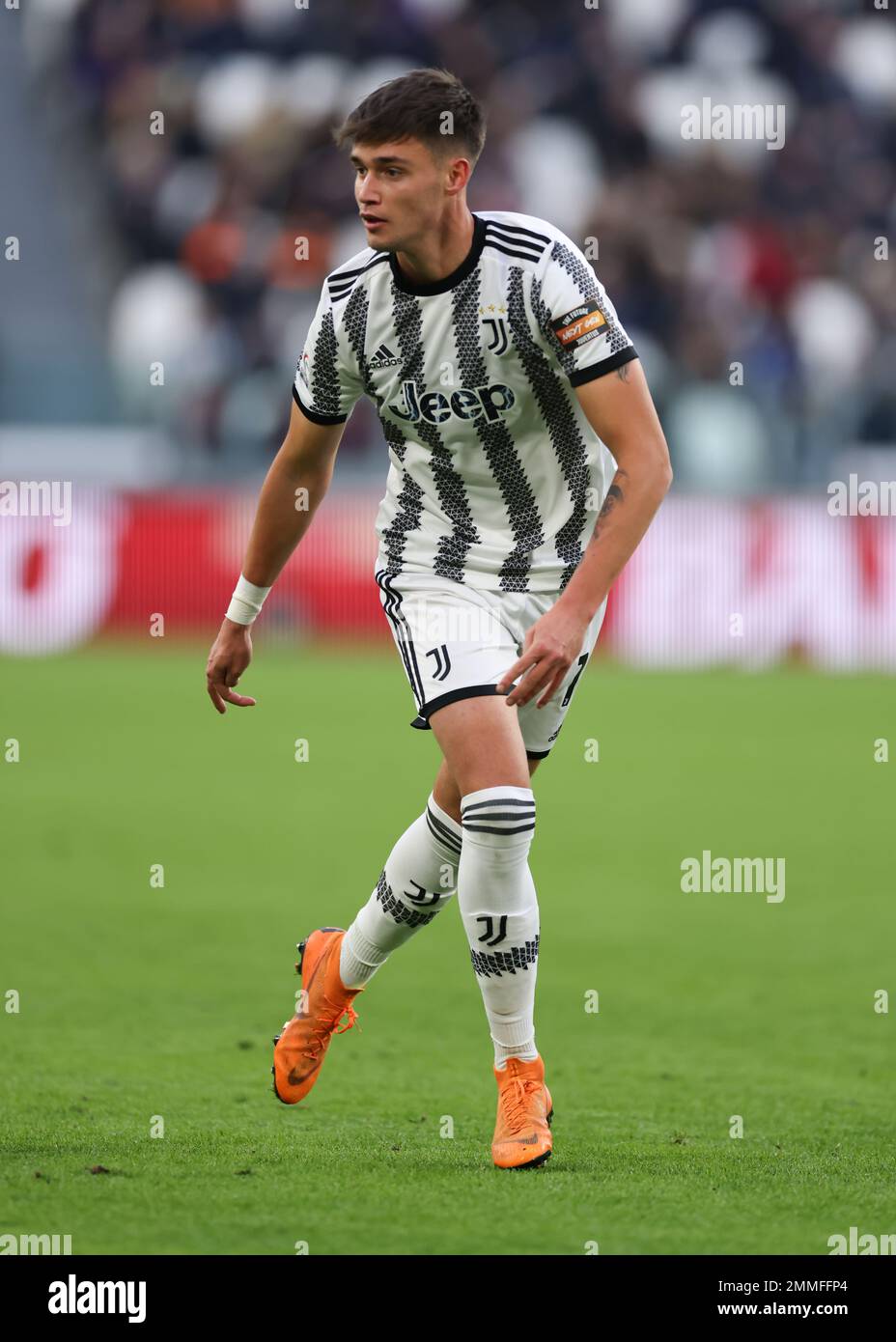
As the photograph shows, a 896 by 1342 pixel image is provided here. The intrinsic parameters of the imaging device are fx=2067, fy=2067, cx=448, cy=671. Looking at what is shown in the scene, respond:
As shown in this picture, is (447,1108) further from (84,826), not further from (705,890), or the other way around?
(84,826)

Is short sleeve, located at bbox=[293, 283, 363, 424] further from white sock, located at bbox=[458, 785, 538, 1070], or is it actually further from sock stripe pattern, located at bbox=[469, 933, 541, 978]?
sock stripe pattern, located at bbox=[469, 933, 541, 978]

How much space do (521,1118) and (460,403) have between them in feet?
5.54

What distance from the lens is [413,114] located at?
4.73 metres

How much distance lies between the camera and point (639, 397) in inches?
186

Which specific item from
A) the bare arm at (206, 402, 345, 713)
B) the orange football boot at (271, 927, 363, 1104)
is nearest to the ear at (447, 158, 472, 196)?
the bare arm at (206, 402, 345, 713)

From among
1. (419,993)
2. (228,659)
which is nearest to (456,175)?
(228,659)

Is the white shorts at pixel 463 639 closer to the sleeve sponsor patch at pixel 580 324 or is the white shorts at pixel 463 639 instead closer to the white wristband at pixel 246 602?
the white wristband at pixel 246 602

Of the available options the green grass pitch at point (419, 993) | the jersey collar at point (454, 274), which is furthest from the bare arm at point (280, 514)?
the green grass pitch at point (419, 993)

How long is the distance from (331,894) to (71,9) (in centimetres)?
1551

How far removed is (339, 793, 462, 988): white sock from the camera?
5238 millimetres

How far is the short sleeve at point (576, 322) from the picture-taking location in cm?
473

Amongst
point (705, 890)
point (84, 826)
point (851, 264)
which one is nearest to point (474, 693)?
point (705, 890)

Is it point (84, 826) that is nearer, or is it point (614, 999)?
point (614, 999)
